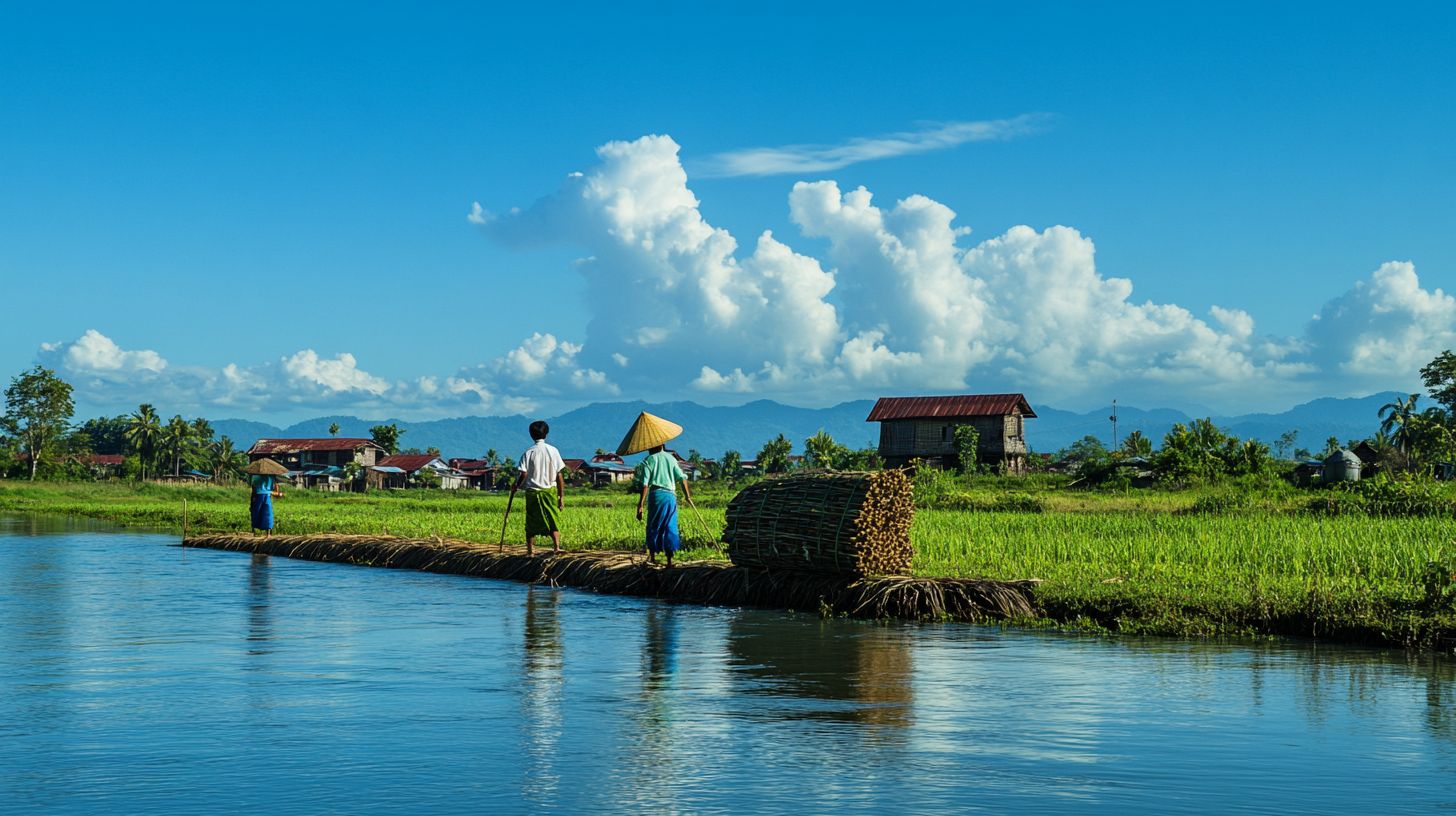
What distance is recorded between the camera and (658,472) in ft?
49.5

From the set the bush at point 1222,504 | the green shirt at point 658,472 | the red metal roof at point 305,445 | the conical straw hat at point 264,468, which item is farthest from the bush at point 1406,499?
the red metal roof at point 305,445

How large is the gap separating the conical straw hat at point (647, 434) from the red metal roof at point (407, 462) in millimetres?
88809

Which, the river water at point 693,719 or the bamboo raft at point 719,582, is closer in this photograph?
the river water at point 693,719

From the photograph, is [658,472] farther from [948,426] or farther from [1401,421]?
[1401,421]

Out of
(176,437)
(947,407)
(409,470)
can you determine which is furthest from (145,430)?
(947,407)

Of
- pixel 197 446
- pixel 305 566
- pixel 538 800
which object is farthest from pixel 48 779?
pixel 197 446

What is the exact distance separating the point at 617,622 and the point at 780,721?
17.6ft

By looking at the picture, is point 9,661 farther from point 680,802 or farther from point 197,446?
point 197,446

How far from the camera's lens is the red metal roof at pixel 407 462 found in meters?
102

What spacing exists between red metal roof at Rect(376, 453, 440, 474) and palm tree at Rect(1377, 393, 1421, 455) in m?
67.9

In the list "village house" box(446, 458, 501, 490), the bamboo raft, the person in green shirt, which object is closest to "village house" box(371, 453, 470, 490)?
"village house" box(446, 458, 501, 490)

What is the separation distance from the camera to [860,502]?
13141 mm

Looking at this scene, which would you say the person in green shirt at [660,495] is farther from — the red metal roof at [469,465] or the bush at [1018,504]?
the red metal roof at [469,465]

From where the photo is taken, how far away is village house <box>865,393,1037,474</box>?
65125 mm
